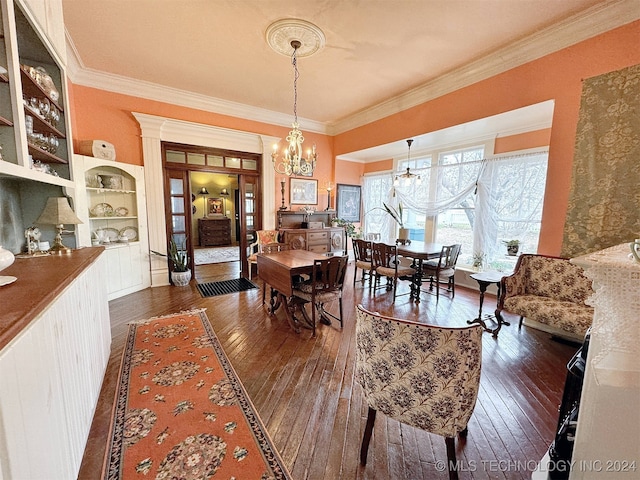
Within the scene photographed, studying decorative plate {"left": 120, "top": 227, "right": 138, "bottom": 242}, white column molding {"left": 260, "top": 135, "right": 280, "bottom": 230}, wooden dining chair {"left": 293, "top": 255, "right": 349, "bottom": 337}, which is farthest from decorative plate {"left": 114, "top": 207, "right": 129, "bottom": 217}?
wooden dining chair {"left": 293, "top": 255, "right": 349, "bottom": 337}

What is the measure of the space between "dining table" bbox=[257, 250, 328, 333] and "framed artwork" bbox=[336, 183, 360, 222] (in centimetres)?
285

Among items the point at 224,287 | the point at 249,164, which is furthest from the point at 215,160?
the point at 224,287

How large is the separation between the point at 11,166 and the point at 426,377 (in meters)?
2.32

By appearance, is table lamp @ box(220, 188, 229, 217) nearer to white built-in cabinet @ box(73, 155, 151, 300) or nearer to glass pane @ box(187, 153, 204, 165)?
glass pane @ box(187, 153, 204, 165)

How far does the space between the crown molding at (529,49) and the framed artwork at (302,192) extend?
2146mm

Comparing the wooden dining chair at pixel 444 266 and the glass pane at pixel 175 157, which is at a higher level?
the glass pane at pixel 175 157

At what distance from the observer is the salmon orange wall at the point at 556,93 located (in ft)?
7.39

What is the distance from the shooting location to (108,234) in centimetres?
386

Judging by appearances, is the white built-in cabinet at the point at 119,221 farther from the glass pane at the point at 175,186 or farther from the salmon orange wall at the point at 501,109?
the glass pane at the point at 175,186

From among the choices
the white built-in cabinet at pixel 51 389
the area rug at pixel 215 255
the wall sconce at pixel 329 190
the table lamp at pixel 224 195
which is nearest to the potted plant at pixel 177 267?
the area rug at pixel 215 255

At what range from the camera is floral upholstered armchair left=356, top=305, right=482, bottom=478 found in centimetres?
111

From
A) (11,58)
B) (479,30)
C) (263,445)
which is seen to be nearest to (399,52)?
(479,30)

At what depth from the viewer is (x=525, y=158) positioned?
368cm

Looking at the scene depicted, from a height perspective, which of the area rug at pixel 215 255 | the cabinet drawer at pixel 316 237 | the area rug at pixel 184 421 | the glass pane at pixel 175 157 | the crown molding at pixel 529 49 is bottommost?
the area rug at pixel 184 421
